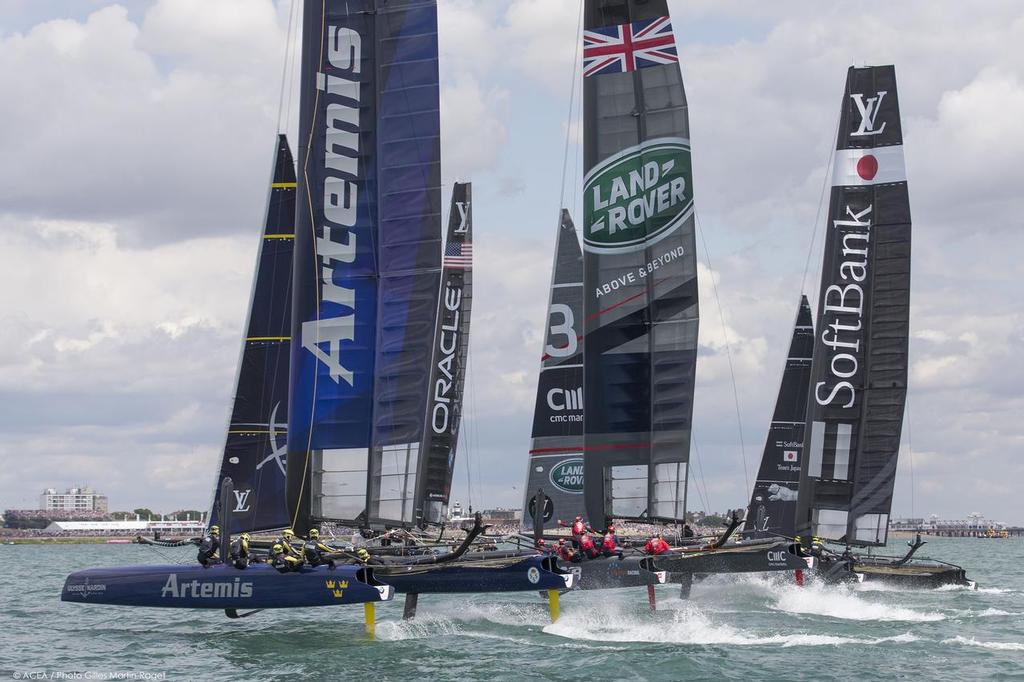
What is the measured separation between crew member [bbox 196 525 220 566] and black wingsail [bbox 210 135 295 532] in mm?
5941

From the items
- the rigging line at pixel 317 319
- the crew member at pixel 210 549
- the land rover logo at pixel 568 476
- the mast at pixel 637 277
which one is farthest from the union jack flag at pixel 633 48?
the land rover logo at pixel 568 476

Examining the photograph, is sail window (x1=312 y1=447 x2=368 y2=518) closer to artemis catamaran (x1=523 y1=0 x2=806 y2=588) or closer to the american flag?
artemis catamaran (x1=523 y1=0 x2=806 y2=588)

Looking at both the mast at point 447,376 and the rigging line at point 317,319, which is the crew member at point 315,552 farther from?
the mast at point 447,376

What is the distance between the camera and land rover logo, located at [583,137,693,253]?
27609 millimetres

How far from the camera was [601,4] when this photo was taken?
1098 inches

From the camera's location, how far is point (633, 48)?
27609 mm

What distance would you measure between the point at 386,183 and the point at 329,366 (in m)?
3.64

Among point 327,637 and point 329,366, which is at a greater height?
point 329,366

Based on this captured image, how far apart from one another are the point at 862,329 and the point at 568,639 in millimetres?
13024

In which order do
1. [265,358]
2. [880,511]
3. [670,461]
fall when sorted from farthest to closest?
1. [880,511]
2. [265,358]
3. [670,461]


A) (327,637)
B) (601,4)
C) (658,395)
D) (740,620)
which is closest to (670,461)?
(658,395)

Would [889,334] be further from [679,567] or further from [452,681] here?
[452,681]

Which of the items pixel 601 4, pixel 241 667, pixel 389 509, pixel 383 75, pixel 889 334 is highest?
pixel 601 4

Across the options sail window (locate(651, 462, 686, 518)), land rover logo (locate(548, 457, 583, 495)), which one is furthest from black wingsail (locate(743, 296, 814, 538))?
sail window (locate(651, 462, 686, 518))
